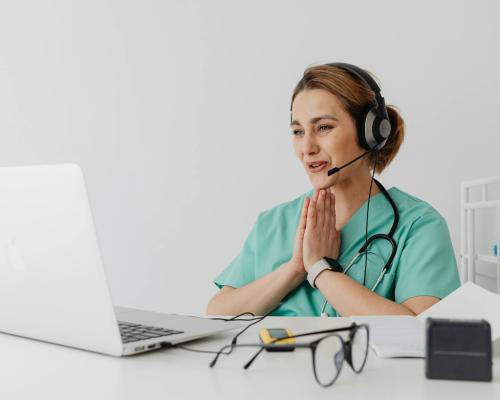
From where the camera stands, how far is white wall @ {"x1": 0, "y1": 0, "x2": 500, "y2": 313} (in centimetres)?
221

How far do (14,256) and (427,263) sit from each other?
2.78 ft

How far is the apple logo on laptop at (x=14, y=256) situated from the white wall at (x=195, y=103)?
1.58 m

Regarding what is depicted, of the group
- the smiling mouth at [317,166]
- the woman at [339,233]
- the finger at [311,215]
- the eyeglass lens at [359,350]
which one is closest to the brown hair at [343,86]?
the woman at [339,233]

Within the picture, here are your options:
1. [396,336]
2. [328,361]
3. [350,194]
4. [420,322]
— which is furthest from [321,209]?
[328,361]

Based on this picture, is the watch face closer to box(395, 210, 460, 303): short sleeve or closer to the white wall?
box(395, 210, 460, 303): short sleeve

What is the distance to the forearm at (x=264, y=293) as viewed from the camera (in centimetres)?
137

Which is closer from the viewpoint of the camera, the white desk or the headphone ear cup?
the white desk

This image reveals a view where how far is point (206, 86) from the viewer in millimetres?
2416

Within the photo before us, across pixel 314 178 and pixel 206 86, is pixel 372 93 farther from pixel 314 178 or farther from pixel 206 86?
pixel 206 86

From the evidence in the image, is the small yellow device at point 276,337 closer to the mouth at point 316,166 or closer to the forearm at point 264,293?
the forearm at point 264,293

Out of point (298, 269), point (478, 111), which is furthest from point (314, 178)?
point (478, 111)

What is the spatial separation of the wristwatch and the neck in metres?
→ 0.18

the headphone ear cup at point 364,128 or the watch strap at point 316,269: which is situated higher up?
the headphone ear cup at point 364,128

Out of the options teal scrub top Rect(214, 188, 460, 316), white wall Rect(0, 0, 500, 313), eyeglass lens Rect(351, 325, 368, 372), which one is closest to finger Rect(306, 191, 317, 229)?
teal scrub top Rect(214, 188, 460, 316)
